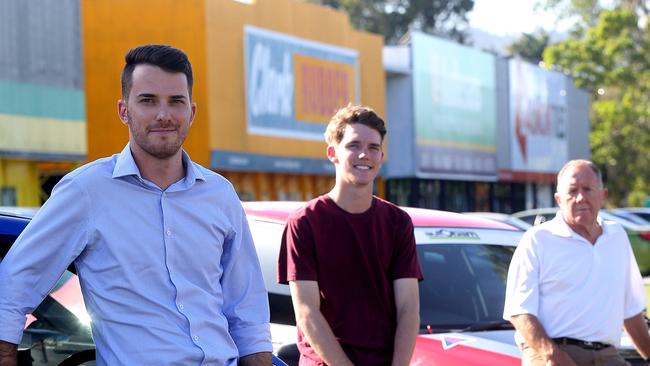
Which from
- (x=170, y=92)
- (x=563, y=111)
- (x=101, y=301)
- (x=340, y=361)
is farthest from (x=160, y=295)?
(x=563, y=111)

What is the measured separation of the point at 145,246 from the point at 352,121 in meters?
1.56

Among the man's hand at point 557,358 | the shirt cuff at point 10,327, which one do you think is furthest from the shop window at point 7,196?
the shirt cuff at point 10,327

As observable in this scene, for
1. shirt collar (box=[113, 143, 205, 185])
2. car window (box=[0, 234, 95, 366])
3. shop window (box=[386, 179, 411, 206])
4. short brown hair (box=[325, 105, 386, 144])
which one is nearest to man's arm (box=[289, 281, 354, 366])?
short brown hair (box=[325, 105, 386, 144])

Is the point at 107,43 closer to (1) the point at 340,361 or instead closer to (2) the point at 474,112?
(2) the point at 474,112

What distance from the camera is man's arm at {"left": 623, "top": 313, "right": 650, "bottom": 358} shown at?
19.0 ft

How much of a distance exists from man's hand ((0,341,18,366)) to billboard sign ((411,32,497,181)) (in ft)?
103

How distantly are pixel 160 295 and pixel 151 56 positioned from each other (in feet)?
2.51

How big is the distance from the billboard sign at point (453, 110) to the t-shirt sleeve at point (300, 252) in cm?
2976

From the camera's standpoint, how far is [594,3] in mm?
56844

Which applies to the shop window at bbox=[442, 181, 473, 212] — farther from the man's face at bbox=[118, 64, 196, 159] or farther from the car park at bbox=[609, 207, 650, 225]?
the man's face at bbox=[118, 64, 196, 159]

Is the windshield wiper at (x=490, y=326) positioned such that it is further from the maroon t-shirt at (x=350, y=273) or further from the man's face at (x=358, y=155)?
the man's face at (x=358, y=155)

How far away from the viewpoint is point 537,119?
43.2 metres

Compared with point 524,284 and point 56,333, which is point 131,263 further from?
point 524,284

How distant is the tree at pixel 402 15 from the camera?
63.5 m
